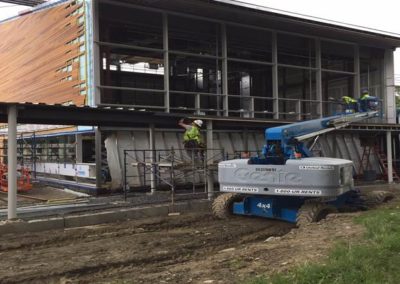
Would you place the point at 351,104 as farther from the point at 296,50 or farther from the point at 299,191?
the point at 296,50

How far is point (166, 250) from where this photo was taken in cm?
872

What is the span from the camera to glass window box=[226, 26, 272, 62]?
75.1 ft

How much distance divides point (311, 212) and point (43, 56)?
14.9m

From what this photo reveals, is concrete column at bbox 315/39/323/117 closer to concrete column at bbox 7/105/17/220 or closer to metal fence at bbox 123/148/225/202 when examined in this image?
metal fence at bbox 123/148/225/202

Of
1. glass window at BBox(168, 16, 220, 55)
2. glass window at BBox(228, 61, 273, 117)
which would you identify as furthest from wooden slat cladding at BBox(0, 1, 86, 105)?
glass window at BBox(228, 61, 273, 117)

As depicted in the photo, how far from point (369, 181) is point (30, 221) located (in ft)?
56.8

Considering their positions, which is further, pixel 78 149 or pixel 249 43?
pixel 249 43

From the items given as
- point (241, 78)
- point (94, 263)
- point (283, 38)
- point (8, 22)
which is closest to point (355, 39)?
point (283, 38)

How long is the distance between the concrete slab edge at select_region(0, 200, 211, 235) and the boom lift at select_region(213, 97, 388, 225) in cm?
171

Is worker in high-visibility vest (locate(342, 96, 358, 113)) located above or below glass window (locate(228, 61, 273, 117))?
below

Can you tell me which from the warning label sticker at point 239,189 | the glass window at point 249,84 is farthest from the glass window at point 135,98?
the warning label sticker at point 239,189

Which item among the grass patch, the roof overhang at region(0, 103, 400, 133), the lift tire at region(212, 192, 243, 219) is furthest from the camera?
the roof overhang at region(0, 103, 400, 133)

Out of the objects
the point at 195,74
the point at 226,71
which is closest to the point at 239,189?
the point at 226,71

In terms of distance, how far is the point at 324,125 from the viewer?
13445 mm
